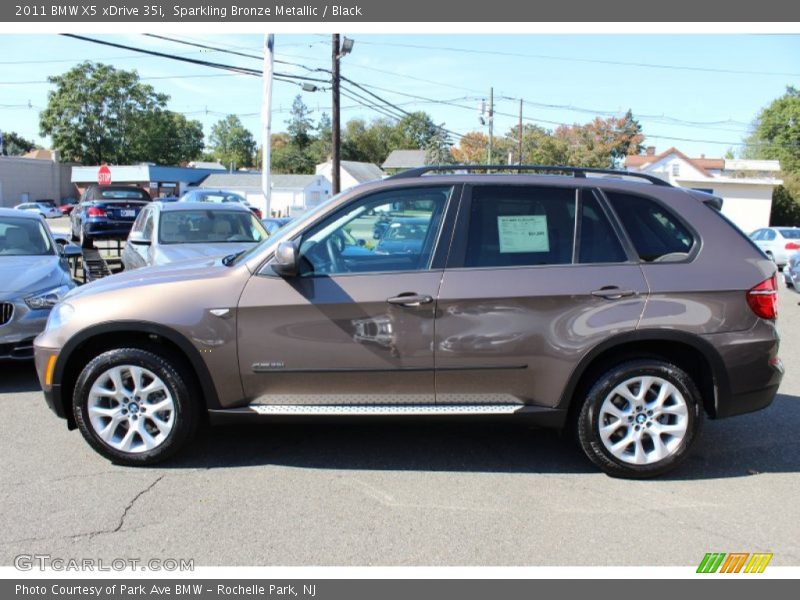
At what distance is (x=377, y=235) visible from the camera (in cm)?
419

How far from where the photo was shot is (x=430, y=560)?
3.06m

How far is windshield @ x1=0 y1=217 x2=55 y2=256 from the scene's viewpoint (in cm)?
708

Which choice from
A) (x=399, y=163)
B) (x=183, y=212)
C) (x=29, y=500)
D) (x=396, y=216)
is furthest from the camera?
(x=399, y=163)

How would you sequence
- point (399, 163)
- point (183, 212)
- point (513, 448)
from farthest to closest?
1. point (399, 163)
2. point (183, 212)
3. point (513, 448)

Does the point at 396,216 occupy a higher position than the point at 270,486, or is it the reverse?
the point at 396,216

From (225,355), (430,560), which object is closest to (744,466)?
(430,560)

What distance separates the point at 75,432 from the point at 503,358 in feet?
10.6

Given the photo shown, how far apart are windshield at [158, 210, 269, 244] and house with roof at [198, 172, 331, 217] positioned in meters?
49.0

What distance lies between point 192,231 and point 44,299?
2.94 metres

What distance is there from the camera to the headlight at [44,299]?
5789 millimetres

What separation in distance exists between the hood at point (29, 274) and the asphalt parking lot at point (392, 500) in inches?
62.9

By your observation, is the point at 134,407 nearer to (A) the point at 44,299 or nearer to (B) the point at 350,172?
(A) the point at 44,299

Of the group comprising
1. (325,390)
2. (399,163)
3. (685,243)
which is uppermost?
(399,163)

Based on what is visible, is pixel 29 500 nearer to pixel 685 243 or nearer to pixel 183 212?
pixel 685 243
